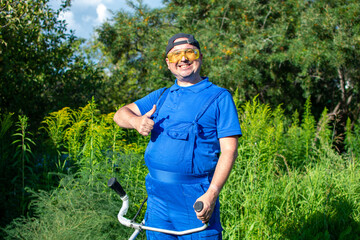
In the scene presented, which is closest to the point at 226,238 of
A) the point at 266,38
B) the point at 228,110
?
the point at 228,110

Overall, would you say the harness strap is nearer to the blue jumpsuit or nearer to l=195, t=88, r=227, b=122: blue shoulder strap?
the blue jumpsuit

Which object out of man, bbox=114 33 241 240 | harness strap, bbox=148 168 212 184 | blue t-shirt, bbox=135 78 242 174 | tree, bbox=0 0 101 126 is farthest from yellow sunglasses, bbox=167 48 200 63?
tree, bbox=0 0 101 126

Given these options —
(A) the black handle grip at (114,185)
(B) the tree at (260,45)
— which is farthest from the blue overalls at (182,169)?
(B) the tree at (260,45)

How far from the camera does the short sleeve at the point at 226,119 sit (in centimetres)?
207

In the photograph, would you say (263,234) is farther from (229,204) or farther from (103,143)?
(103,143)

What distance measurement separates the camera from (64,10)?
794 cm

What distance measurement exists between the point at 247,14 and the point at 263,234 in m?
8.04

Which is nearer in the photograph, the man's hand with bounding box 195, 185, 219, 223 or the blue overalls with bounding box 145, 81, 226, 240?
the man's hand with bounding box 195, 185, 219, 223

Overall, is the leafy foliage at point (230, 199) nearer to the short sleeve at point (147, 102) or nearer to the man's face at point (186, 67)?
the short sleeve at point (147, 102)

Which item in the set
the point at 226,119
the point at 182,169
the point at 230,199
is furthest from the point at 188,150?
the point at 230,199

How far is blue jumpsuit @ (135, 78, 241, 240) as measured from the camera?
2104 mm

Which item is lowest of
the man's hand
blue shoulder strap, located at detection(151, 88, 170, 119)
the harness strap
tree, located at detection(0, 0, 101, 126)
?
the man's hand

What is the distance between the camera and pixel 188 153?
2098 millimetres

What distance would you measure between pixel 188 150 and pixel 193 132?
0.11m
